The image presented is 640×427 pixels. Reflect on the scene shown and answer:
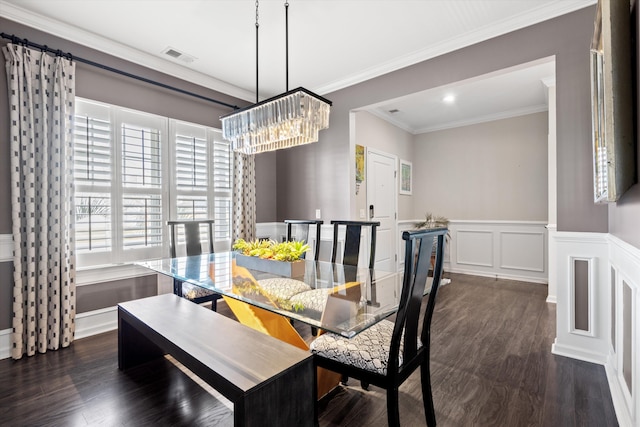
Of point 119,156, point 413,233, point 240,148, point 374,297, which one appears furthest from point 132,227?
point 413,233

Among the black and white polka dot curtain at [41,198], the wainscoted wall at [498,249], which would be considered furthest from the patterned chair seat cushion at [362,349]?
the wainscoted wall at [498,249]

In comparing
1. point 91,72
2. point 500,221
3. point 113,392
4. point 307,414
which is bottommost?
point 113,392

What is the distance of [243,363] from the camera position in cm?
137

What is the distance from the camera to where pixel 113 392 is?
199cm

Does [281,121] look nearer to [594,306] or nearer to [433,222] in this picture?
[594,306]

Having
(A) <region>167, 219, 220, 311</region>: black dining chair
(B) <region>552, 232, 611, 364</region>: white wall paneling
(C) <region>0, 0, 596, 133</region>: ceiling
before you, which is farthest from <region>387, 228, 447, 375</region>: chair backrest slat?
(C) <region>0, 0, 596, 133</region>: ceiling

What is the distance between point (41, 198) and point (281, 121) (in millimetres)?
2109

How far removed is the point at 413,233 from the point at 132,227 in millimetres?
2977

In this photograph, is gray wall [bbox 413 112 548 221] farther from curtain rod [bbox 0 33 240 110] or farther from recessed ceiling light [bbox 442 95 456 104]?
curtain rod [bbox 0 33 240 110]

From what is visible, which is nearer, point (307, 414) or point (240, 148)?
point (307, 414)

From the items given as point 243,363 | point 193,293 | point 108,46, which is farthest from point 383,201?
point 243,363

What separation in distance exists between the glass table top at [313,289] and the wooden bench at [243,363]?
0.19 meters

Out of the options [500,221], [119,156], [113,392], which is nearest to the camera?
[113,392]

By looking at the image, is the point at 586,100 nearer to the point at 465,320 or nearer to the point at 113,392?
the point at 465,320
